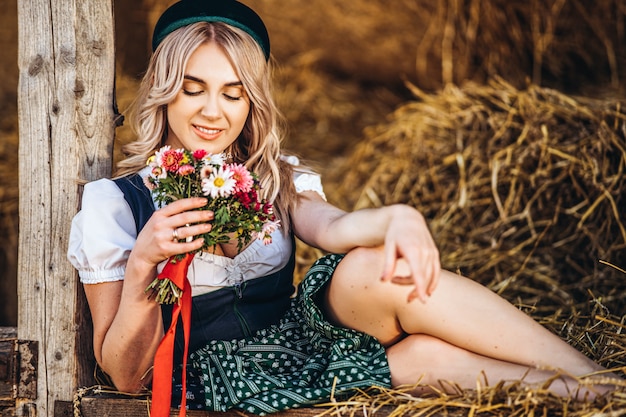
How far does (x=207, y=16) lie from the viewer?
1673 millimetres

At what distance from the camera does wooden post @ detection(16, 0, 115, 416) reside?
170 centimetres

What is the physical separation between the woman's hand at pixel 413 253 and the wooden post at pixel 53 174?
0.75 metres

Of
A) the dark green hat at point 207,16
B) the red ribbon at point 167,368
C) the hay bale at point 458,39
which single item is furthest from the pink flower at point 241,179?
the hay bale at point 458,39

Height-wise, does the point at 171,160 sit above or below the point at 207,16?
below

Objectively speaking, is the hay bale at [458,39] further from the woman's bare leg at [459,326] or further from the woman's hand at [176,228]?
the woman's hand at [176,228]

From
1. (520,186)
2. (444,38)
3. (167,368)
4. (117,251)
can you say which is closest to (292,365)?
(167,368)

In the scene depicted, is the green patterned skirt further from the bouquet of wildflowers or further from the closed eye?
the closed eye

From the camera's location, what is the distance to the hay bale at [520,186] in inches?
95.5

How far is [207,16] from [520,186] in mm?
1383

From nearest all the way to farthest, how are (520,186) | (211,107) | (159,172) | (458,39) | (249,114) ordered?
(159,172), (211,107), (249,114), (520,186), (458,39)

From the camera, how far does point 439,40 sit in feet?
12.0

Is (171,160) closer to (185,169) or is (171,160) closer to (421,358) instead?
(185,169)

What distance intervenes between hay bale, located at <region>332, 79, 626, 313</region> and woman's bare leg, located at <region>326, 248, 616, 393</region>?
79 centimetres

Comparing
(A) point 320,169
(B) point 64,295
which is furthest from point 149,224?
(A) point 320,169
